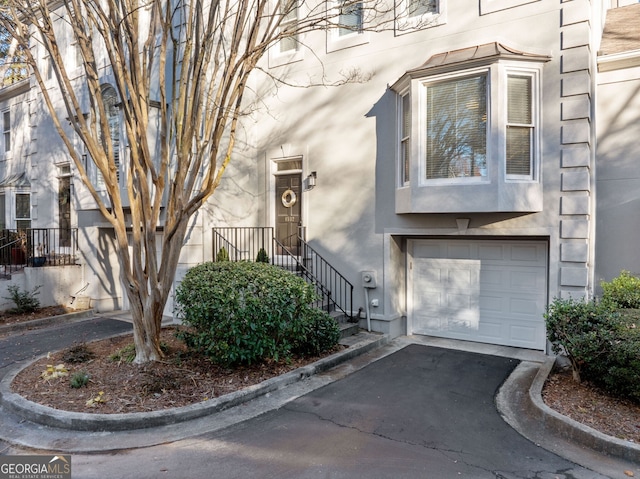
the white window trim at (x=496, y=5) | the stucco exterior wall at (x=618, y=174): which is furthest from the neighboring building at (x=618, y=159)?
the white window trim at (x=496, y=5)

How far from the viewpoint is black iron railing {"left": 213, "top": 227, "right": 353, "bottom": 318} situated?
8.79 meters

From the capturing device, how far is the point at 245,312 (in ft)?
18.0

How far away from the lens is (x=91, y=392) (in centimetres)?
508

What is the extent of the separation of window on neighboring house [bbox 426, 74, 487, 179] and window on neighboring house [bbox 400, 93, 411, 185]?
1.61 ft

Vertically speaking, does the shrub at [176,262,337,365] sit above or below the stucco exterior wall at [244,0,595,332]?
below

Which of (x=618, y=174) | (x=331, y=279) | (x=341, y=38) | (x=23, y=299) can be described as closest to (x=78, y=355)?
(x=331, y=279)

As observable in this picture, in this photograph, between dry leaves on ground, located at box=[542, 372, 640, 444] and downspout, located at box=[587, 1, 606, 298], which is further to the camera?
downspout, located at box=[587, 1, 606, 298]

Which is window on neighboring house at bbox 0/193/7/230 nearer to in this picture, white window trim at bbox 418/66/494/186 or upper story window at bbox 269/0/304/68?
upper story window at bbox 269/0/304/68

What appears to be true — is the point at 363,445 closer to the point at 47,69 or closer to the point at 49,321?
the point at 49,321

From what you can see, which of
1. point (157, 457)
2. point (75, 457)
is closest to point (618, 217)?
point (157, 457)

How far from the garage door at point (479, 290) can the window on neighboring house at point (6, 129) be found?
14747 mm

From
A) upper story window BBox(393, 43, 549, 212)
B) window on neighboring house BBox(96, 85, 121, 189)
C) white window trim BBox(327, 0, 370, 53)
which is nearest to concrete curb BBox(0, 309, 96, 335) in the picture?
window on neighboring house BBox(96, 85, 121, 189)

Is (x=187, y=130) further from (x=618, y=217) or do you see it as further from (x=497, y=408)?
(x=618, y=217)

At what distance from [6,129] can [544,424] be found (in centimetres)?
1819
